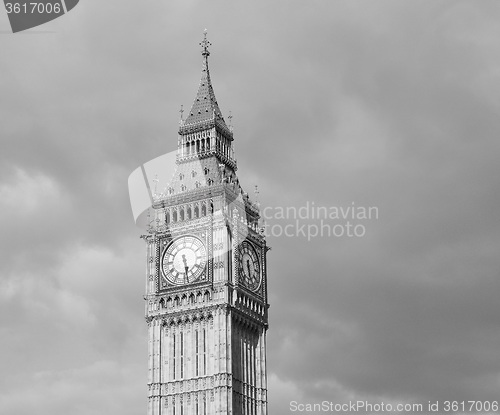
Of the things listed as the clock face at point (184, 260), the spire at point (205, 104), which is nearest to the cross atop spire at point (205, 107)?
the spire at point (205, 104)

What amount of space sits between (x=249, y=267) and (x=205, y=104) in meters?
21.7

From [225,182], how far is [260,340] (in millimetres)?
18893

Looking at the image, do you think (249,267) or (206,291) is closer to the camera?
(206,291)

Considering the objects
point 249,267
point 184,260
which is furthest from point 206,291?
point 249,267

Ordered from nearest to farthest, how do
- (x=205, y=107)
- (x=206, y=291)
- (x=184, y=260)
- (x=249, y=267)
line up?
1. (x=206, y=291)
2. (x=184, y=260)
3. (x=249, y=267)
4. (x=205, y=107)

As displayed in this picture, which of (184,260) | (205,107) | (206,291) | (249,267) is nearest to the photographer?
(206,291)

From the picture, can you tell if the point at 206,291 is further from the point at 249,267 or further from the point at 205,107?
the point at 205,107

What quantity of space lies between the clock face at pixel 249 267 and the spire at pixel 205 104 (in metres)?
16.4

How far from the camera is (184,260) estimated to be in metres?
125

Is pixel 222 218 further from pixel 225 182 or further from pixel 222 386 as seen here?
pixel 222 386

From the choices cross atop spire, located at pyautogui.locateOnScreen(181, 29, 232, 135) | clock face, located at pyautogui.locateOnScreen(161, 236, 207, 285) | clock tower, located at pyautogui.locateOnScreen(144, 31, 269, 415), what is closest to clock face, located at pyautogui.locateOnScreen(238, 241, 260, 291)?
clock tower, located at pyautogui.locateOnScreen(144, 31, 269, 415)

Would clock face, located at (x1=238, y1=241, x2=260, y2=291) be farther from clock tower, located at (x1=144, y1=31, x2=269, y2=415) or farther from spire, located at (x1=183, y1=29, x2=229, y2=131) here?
spire, located at (x1=183, y1=29, x2=229, y2=131)

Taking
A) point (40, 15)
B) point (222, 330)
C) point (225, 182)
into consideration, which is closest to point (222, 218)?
point (225, 182)

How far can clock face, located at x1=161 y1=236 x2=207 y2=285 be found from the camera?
124062 mm
